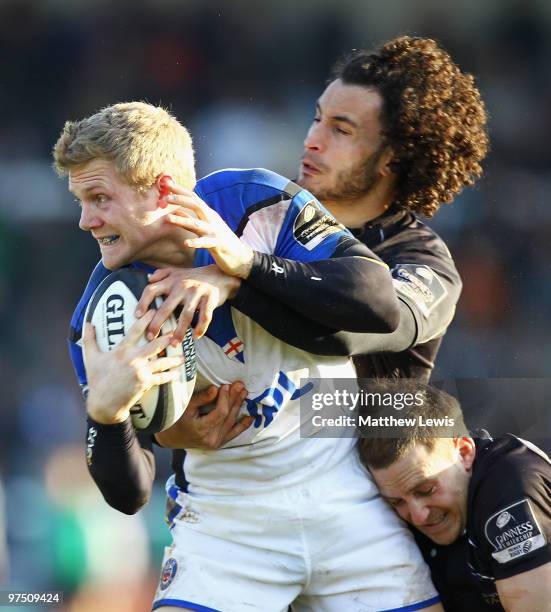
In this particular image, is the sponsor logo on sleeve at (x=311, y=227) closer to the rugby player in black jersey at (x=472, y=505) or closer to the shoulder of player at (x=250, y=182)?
the shoulder of player at (x=250, y=182)

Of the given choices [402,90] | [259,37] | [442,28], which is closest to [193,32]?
[259,37]

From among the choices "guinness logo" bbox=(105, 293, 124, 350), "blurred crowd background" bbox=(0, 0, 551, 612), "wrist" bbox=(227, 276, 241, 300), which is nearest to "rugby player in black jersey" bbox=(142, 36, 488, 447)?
"wrist" bbox=(227, 276, 241, 300)

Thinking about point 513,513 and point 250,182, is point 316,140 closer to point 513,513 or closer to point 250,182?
point 250,182

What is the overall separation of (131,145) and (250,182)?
1.17 feet

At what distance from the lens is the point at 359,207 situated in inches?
151

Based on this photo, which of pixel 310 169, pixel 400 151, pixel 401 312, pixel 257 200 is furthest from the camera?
pixel 400 151

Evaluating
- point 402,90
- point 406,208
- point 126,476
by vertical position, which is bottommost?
point 126,476

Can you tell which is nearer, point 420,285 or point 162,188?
point 162,188

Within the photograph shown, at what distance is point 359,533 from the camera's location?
9.64ft

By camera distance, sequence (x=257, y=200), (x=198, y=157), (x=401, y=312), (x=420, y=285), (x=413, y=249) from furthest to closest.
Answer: (x=198, y=157) < (x=413, y=249) < (x=420, y=285) < (x=401, y=312) < (x=257, y=200)

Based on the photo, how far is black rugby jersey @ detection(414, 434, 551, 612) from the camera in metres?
2.79

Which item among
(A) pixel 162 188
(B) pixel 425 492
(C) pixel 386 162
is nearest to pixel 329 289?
(A) pixel 162 188

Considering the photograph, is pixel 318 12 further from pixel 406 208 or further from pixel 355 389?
pixel 355 389

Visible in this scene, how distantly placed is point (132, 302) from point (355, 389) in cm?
80
